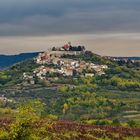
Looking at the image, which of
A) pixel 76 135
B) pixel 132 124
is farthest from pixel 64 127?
pixel 132 124

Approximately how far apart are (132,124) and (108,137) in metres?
58.5

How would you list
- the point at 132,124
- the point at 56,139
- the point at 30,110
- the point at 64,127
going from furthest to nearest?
the point at 132,124
the point at 64,127
the point at 56,139
the point at 30,110

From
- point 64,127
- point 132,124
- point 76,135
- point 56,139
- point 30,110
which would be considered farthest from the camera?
point 132,124

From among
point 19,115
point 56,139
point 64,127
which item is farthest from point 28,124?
point 64,127

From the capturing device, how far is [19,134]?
48500 mm

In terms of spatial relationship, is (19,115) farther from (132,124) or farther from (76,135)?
(132,124)

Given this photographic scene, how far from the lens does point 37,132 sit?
162 feet

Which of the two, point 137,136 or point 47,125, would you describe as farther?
point 137,136

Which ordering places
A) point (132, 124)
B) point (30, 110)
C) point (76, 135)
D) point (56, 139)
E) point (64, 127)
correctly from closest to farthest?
point (30, 110), point (56, 139), point (76, 135), point (64, 127), point (132, 124)

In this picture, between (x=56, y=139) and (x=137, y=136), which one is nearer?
(x=56, y=139)

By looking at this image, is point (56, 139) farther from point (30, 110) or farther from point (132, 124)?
point (132, 124)

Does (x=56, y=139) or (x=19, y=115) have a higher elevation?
(x=19, y=115)

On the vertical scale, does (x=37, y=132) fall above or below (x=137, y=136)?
above

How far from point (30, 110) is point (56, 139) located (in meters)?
56.3
